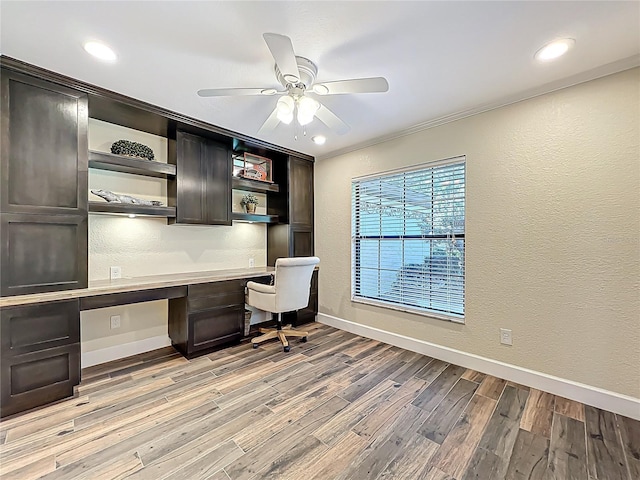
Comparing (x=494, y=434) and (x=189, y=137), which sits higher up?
(x=189, y=137)

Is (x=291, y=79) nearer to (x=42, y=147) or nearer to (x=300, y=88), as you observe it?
(x=300, y=88)

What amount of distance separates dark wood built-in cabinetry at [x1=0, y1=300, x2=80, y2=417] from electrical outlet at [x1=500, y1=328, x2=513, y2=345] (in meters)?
3.50

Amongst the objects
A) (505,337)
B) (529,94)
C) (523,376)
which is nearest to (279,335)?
(505,337)

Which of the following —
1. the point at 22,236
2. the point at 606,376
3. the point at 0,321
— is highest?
the point at 22,236

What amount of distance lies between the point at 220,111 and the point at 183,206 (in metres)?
1.06

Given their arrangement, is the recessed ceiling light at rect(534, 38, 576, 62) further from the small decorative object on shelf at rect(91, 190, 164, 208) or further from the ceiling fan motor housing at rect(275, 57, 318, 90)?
the small decorative object on shelf at rect(91, 190, 164, 208)

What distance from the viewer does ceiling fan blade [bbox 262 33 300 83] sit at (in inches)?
55.5

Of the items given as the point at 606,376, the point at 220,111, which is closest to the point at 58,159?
the point at 220,111

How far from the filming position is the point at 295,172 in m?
4.00

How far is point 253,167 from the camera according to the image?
3.75 meters

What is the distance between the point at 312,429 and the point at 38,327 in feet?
6.79

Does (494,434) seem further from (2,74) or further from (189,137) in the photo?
(2,74)

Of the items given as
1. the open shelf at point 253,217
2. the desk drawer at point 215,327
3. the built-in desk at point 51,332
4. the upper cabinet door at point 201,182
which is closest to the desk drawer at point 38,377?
the built-in desk at point 51,332

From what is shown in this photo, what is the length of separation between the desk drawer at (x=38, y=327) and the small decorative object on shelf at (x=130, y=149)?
4.60ft
